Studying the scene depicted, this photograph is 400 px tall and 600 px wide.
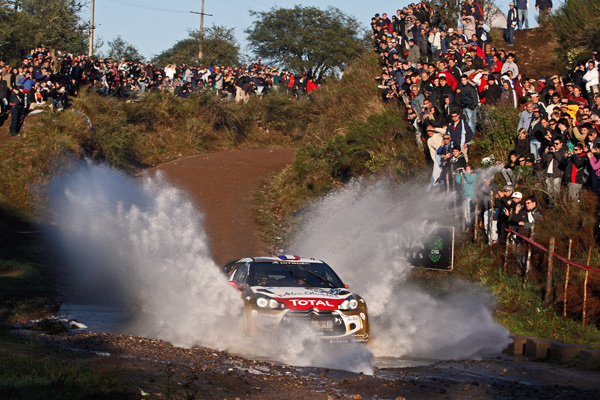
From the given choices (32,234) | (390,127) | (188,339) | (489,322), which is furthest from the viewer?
(390,127)

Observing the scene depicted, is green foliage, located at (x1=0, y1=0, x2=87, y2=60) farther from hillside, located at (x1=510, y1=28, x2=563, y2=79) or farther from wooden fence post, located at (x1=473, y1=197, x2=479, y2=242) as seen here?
wooden fence post, located at (x1=473, y1=197, x2=479, y2=242)

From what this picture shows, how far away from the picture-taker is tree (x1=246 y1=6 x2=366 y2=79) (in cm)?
6038

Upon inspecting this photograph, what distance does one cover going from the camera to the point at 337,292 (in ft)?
34.9

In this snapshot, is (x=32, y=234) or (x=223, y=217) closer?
(x=32, y=234)

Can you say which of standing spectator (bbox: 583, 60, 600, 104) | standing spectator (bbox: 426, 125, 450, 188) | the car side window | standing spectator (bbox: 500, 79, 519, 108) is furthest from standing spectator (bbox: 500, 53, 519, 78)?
the car side window

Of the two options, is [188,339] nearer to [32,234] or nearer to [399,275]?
[399,275]

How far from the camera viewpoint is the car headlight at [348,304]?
33.3 ft

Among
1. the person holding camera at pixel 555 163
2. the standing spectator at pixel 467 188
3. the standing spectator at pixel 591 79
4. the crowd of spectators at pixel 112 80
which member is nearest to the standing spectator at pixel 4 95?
the crowd of spectators at pixel 112 80

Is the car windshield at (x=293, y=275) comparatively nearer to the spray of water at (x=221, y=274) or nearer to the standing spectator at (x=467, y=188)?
the spray of water at (x=221, y=274)

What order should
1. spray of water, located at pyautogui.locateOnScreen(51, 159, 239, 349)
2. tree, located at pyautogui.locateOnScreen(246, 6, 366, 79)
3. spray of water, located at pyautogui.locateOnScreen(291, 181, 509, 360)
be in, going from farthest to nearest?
tree, located at pyautogui.locateOnScreen(246, 6, 366, 79)
spray of water, located at pyautogui.locateOnScreen(291, 181, 509, 360)
spray of water, located at pyautogui.locateOnScreen(51, 159, 239, 349)

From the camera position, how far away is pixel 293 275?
1139 cm

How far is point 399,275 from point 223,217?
9324 mm

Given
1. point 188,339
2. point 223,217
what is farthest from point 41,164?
point 188,339

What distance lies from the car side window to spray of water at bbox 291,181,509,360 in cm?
217
